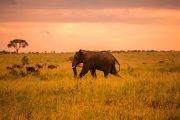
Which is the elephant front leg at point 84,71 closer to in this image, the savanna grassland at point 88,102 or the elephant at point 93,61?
the elephant at point 93,61

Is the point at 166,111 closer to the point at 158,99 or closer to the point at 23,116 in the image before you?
the point at 158,99

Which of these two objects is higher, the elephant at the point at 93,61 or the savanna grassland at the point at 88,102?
the elephant at the point at 93,61

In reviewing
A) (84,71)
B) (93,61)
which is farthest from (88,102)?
(93,61)

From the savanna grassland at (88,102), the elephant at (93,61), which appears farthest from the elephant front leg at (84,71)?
the savanna grassland at (88,102)

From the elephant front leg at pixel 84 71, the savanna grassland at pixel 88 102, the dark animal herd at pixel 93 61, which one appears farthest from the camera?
the dark animal herd at pixel 93 61

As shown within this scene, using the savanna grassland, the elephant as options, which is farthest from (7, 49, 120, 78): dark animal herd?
the savanna grassland

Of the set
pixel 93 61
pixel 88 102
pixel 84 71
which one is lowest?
pixel 88 102

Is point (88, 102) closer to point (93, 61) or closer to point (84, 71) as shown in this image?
point (84, 71)

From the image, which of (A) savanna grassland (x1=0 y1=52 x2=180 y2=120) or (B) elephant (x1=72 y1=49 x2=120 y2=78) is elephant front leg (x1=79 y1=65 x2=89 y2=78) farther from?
(A) savanna grassland (x1=0 y1=52 x2=180 y2=120)

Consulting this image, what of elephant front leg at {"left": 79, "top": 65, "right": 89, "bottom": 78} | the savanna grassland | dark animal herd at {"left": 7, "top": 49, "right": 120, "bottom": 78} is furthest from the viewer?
dark animal herd at {"left": 7, "top": 49, "right": 120, "bottom": 78}

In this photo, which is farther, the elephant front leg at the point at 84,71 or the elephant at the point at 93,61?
the elephant at the point at 93,61

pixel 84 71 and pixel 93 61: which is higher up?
pixel 93 61

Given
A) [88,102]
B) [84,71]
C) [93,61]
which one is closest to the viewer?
[88,102]

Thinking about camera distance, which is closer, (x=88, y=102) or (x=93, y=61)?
(x=88, y=102)
